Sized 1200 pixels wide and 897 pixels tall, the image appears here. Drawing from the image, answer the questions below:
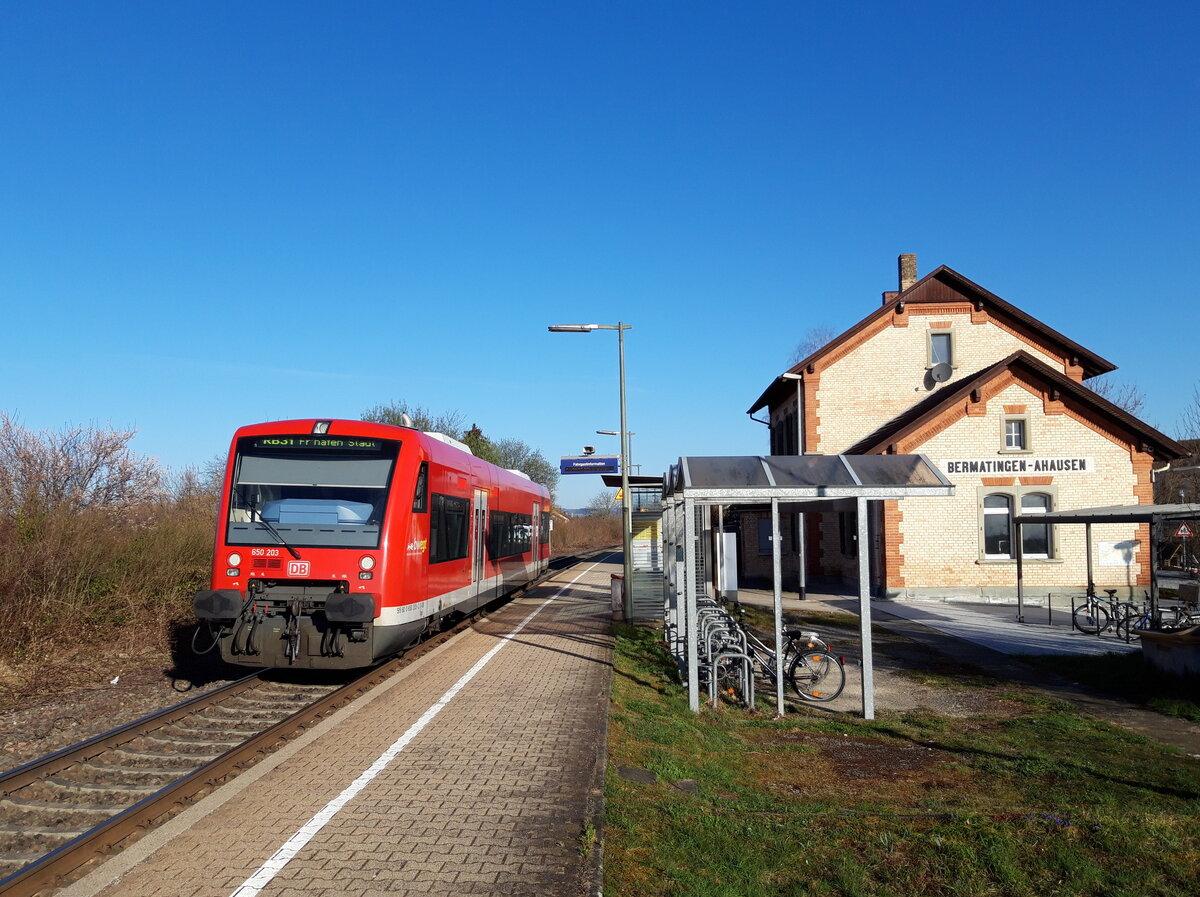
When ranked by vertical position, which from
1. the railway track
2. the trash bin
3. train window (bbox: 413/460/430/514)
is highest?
train window (bbox: 413/460/430/514)

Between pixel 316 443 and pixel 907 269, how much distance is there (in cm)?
2717

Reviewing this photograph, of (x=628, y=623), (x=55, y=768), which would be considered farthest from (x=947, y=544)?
(x=55, y=768)

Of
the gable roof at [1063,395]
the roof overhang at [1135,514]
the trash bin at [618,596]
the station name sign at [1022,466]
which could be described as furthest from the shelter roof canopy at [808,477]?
the station name sign at [1022,466]

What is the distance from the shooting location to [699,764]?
25.8 ft

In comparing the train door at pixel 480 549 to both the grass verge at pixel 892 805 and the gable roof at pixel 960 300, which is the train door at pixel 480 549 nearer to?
the grass verge at pixel 892 805

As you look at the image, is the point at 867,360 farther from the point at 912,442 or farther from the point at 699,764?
the point at 699,764

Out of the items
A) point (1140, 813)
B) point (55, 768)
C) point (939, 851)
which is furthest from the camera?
point (55, 768)

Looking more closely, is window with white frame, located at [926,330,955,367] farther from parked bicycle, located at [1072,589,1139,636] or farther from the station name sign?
parked bicycle, located at [1072,589,1139,636]

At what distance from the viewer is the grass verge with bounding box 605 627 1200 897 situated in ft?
17.0

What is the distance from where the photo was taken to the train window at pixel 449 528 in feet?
40.1

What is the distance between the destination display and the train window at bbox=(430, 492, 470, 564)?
1.36 metres

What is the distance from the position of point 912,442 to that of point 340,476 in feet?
56.4

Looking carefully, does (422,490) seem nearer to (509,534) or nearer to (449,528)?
(449,528)

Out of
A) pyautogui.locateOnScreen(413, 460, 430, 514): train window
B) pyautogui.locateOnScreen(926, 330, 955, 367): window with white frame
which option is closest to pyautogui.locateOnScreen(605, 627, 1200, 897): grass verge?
pyautogui.locateOnScreen(413, 460, 430, 514): train window
